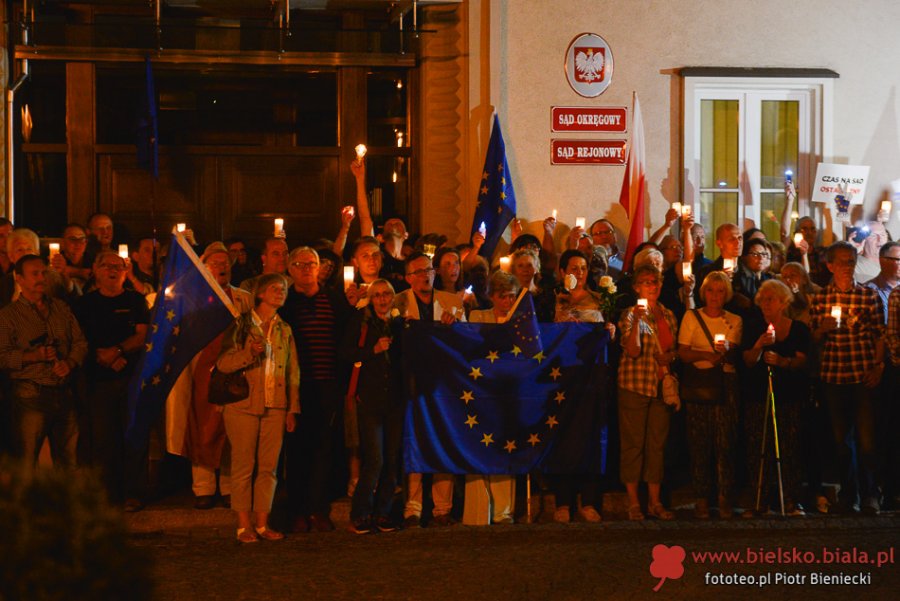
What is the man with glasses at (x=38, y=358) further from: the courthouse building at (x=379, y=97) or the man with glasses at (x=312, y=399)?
the courthouse building at (x=379, y=97)

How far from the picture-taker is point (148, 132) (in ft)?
44.8

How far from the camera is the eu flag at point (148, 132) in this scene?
13.6 meters

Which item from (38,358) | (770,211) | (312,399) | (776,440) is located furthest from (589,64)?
(38,358)

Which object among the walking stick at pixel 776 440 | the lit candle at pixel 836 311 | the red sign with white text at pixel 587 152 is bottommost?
the walking stick at pixel 776 440

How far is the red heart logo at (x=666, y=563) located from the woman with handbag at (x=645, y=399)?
1307 mm

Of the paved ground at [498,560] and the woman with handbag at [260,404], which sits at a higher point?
the woman with handbag at [260,404]

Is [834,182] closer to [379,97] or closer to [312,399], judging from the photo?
[379,97]

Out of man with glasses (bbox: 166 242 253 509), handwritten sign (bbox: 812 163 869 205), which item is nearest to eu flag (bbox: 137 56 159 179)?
man with glasses (bbox: 166 242 253 509)

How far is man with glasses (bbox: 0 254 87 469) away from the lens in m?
9.98

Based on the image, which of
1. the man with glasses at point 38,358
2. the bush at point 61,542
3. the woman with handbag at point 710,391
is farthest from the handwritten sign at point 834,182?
the bush at point 61,542

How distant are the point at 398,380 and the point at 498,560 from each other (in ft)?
6.37

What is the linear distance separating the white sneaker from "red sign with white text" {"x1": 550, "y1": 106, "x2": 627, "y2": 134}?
224 inches

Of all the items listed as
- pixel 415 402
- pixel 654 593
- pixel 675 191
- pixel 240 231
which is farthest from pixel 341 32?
pixel 654 593

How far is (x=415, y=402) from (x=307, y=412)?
0.90m
